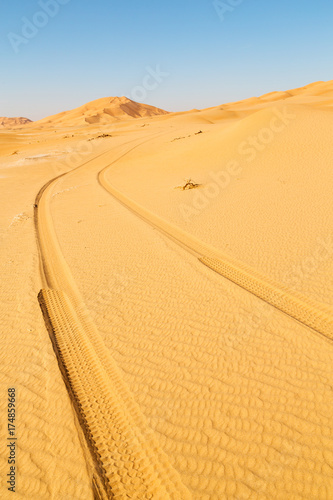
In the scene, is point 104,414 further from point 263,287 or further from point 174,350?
point 263,287

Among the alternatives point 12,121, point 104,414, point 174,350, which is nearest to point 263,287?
point 174,350

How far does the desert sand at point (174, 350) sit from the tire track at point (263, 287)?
0.09 ft

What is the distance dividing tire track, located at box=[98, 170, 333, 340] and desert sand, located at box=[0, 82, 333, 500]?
1.1 inches

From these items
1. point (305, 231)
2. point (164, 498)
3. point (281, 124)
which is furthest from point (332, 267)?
point (281, 124)

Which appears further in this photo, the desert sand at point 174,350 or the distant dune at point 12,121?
the distant dune at point 12,121

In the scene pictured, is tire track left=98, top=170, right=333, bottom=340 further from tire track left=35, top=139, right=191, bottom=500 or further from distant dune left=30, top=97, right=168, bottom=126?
distant dune left=30, top=97, right=168, bottom=126

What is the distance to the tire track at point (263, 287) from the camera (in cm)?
452

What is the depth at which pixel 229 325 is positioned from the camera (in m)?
4.53

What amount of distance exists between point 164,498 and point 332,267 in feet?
15.4
